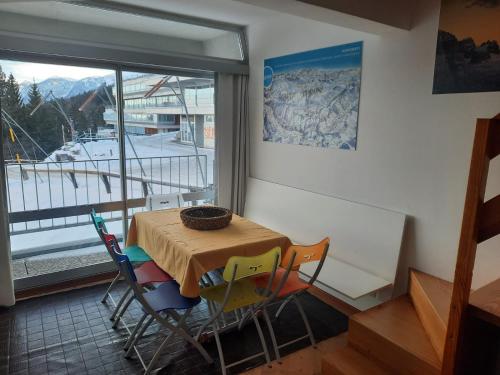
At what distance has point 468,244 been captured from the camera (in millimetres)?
1487

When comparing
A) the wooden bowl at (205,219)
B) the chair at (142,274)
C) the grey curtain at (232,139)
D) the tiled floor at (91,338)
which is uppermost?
the grey curtain at (232,139)

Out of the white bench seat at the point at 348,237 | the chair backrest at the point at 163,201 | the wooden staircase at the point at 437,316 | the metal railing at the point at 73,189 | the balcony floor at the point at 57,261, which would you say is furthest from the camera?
the chair backrest at the point at 163,201

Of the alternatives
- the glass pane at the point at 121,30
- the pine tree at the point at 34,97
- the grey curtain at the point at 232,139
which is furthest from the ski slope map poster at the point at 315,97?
the pine tree at the point at 34,97

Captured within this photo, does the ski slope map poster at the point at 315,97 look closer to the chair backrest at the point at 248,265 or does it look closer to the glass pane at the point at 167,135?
the glass pane at the point at 167,135

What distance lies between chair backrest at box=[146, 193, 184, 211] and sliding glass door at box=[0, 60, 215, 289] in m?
0.20

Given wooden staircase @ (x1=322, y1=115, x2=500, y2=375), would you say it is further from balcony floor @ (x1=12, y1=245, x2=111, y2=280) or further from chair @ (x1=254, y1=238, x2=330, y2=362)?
balcony floor @ (x1=12, y1=245, x2=111, y2=280)

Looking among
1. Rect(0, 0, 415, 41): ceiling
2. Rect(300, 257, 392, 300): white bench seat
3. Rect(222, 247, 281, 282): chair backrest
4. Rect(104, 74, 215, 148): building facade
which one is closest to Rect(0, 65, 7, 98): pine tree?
Rect(0, 0, 415, 41): ceiling

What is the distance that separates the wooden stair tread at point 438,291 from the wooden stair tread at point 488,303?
0.23 m

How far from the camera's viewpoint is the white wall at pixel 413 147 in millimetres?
2355

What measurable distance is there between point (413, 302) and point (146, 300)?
72.0 inches

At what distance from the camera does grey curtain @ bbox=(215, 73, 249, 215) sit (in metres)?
4.07

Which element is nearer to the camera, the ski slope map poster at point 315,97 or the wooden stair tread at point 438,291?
→ the wooden stair tread at point 438,291

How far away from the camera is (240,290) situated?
8.01 ft

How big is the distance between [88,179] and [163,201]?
77cm
